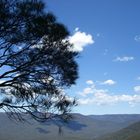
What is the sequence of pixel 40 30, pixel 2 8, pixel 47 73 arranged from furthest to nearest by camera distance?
pixel 47 73 → pixel 40 30 → pixel 2 8

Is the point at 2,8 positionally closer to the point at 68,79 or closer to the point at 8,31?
the point at 8,31

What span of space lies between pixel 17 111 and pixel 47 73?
6.28 ft

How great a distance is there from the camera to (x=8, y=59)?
13.5 metres

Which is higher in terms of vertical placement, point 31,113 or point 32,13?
→ point 32,13

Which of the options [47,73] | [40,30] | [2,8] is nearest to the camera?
[2,8]

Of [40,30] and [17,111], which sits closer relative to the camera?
[40,30]

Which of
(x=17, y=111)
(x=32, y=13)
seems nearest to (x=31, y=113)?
(x=17, y=111)

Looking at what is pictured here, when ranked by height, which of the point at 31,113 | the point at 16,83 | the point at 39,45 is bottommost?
the point at 31,113

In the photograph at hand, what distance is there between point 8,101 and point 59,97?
6.77 ft

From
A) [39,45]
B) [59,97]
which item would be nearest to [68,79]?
[59,97]

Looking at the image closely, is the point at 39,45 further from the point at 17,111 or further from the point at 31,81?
the point at 17,111

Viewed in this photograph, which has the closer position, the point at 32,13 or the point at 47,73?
the point at 32,13

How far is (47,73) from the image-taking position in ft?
46.7

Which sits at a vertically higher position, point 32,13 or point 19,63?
point 32,13
